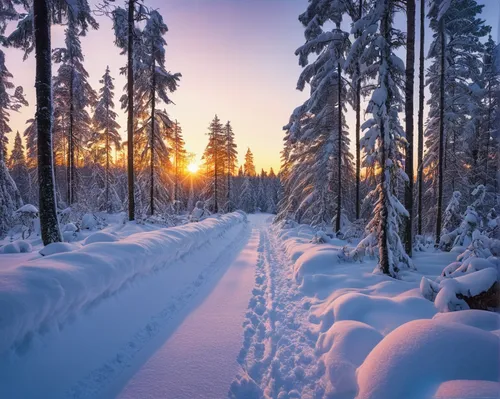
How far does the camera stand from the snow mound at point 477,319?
9.99ft

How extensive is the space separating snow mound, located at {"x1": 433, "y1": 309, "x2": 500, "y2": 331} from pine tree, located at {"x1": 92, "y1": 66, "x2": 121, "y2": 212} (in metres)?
26.4

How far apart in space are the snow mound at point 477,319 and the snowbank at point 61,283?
4.89m

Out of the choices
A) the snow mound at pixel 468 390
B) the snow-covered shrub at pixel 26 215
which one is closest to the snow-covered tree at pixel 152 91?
the snow-covered shrub at pixel 26 215

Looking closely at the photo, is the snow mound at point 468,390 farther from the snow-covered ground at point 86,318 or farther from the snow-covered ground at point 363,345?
the snow-covered ground at point 86,318

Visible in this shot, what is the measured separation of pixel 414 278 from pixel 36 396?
7522mm

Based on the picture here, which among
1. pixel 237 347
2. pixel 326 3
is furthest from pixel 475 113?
pixel 237 347

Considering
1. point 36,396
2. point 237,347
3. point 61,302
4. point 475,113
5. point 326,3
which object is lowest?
point 237,347

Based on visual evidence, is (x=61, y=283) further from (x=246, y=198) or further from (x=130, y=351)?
(x=246, y=198)

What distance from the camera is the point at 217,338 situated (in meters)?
4.11

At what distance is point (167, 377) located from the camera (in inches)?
123

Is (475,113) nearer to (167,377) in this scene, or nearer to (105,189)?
(167,377)

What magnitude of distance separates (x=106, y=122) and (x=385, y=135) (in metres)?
26.0

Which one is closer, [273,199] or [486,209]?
[486,209]

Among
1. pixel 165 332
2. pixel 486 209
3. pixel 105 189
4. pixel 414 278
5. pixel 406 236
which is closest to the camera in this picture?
pixel 165 332
